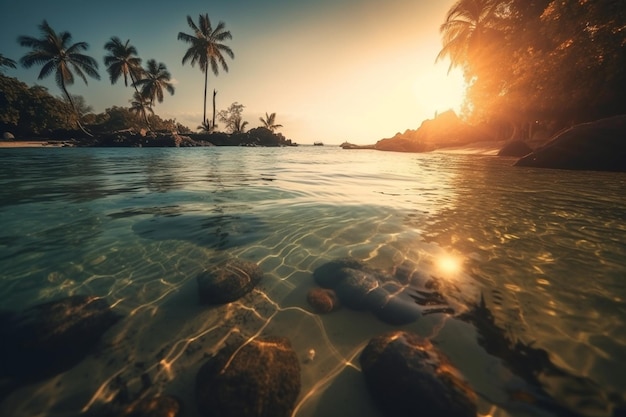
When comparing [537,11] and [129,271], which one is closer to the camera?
[129,271]

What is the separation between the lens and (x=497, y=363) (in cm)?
162

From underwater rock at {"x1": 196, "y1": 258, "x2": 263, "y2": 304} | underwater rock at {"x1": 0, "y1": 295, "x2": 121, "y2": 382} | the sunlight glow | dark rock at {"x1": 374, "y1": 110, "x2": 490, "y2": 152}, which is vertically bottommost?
underwater rock at {"x1": 0, "y1": 295, "x2": 121, "y2": 382}

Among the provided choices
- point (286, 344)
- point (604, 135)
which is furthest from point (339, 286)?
point (604, 135)

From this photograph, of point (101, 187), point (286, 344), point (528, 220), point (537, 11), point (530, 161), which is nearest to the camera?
point (286, 344)

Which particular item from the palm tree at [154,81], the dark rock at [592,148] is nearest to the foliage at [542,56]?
the dark rock at [592,148]

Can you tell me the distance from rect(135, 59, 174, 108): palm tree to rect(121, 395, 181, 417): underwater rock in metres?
49.9

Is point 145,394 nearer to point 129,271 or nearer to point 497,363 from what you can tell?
point 129,271

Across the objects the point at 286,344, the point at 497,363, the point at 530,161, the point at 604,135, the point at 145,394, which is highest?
the point at 604,135

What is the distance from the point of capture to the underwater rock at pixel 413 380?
135cm

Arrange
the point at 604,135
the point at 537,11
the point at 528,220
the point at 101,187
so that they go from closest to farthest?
1. the point at 528,220
2. the point at 101,187
3. the point at 604,135
4. the point at 537,11

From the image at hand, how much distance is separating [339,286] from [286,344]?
80 cm

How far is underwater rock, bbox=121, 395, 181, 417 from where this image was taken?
140cm

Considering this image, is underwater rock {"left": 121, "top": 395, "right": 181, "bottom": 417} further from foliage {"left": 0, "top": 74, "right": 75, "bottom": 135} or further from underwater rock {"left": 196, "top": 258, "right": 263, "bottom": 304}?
foliage {"left": 0, "top": 74, "right": 75, "bottom": 135}

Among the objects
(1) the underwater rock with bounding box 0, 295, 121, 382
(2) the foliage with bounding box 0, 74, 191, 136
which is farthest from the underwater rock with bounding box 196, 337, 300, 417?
(2) the foliage with bounding box 0, 74, 191, 136
